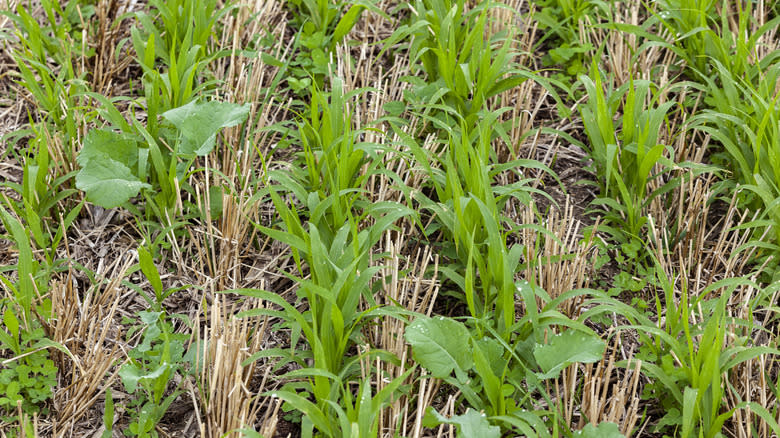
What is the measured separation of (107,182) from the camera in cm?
230

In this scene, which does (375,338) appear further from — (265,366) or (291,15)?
(291,15)

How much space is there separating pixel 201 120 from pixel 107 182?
0.33 metres

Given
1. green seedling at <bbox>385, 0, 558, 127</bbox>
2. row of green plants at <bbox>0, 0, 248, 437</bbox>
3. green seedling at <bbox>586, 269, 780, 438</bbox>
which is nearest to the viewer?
green seedling at <bbox>586, 269, 780, 438</bbox>

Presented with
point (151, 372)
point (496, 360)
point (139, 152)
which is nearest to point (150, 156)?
point (139, 152)

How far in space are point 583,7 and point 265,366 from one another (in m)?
1.79

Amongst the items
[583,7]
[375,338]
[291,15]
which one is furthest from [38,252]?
[583,7]

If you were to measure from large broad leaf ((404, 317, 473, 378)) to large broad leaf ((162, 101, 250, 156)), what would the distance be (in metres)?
0.89

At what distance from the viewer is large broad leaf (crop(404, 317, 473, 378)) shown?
190 cm

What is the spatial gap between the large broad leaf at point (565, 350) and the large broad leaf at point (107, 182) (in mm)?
1192

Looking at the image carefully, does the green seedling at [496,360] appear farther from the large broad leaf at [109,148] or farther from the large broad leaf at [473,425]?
the large broad leaf at [109,148]

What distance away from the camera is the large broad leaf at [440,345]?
190 cm

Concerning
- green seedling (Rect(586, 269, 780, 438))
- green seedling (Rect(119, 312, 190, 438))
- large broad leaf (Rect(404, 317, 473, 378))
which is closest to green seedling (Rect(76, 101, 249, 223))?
green seedling (Rect(119, 312, 190, 438))

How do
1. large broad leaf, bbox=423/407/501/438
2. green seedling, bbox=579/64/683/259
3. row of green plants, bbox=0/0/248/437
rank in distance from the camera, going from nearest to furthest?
large broad leaf, bbox=423/407/501/438 → row of green plants, bbox=0/0/248/437 → green seedling, bbox=579/64/683/259

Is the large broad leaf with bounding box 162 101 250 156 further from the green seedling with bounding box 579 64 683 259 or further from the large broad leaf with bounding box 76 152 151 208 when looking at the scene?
the green seedling with bounding box 579 64 683 259
